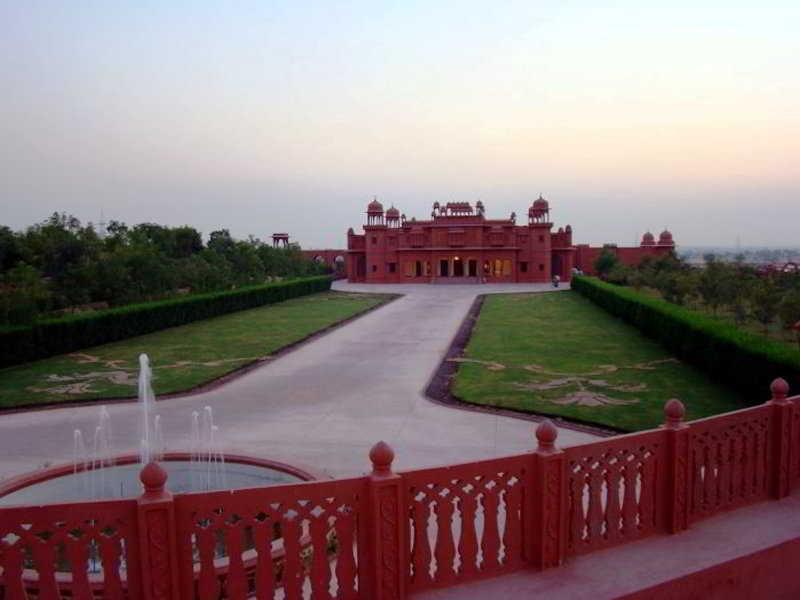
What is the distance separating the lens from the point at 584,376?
1393cm

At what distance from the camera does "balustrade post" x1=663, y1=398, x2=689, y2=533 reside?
4.63 m

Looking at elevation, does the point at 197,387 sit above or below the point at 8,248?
below

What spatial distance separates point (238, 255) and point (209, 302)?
40.0 ft

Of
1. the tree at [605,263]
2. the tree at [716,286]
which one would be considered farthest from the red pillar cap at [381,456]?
the tree at [605,263]

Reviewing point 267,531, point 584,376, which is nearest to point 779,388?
point 267,531

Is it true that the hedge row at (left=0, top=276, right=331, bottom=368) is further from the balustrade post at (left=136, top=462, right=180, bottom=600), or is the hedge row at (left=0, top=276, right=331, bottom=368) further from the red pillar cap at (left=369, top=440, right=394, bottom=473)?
the red pillar cap at (left=369, top=440, right=394, bottom=473)

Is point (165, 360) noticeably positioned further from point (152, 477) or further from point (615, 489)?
point (615, 489)

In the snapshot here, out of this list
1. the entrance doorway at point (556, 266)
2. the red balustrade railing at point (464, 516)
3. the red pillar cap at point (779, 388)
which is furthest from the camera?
the entrance doorway at point (556, 266)

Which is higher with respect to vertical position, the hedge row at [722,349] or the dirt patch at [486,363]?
the hedge row at [722,349]

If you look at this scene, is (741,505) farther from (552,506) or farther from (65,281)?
(65,281)

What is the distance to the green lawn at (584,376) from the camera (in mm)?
11018

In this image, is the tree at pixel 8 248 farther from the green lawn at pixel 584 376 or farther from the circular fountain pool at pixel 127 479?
the circular fountain pool at pixel 127 479

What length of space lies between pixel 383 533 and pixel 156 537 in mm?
1273

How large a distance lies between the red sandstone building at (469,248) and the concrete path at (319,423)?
127 feet
